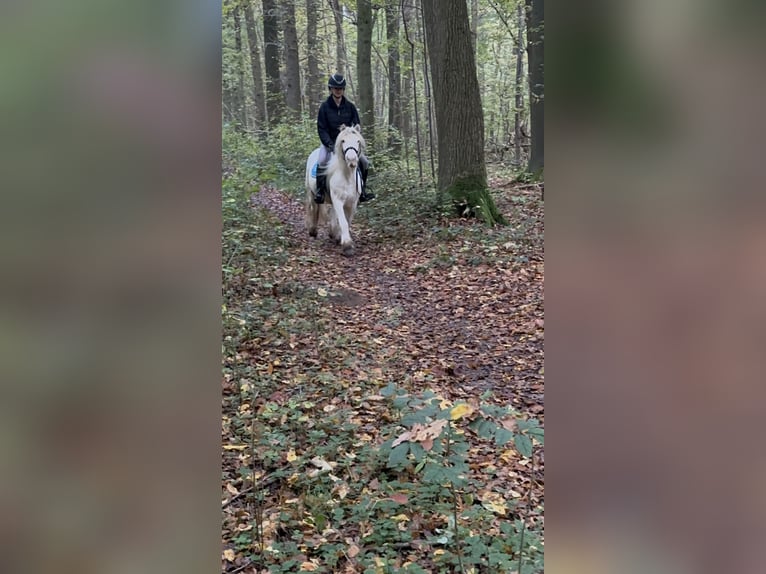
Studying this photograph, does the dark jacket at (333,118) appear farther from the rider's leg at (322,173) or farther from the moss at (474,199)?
the moss at (474,199)

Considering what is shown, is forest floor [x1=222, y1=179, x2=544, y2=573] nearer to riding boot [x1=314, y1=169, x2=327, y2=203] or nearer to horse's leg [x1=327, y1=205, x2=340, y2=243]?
horse's leg [x1=327, y1=205, x2=340, y2=243]

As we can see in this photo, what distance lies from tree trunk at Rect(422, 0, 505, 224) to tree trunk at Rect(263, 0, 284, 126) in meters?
9.40

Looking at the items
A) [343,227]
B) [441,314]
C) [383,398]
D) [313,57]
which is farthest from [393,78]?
[383,398]

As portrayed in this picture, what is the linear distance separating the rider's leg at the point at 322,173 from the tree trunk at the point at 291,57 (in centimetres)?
993

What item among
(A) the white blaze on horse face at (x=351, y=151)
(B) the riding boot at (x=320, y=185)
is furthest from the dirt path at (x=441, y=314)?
(A) the white blaze on horse face at (x=351, y=151)

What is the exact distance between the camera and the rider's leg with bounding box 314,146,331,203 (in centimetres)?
1009

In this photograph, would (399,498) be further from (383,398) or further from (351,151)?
(351,151)

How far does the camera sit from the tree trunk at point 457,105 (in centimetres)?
1010

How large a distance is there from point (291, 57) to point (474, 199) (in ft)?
38.4

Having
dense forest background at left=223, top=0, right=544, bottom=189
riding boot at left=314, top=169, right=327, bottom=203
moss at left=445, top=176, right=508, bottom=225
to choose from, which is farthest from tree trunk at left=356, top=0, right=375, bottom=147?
moss at left=445, top=176, right=508, bottom=225

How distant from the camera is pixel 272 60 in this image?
1962 centimetres
